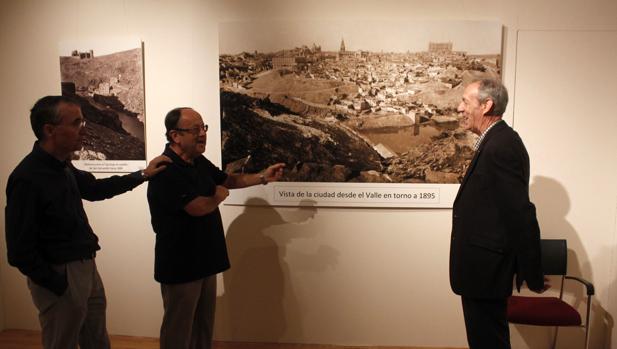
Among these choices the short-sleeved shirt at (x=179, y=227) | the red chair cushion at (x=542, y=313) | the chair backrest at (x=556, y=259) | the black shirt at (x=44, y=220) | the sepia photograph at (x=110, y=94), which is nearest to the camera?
the black shirt at (x=44, y=220)

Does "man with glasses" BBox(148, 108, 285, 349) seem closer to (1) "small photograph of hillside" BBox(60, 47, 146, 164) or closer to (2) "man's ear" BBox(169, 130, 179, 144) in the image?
(2) "man's ear" BBox(169, 130, 179, 144)

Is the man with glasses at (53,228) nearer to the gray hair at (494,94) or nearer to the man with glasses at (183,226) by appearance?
the man with glasses at (183,226)

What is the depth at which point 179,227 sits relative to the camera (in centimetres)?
205

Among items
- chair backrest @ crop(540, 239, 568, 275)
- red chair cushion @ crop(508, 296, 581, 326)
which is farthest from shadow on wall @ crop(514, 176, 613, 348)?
red chair cushion @ crop(508, 296, 581, 326)

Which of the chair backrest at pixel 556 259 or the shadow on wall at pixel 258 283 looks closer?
the chair backrest at pixel 556 259

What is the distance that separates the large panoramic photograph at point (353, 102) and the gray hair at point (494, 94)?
663 millimetres

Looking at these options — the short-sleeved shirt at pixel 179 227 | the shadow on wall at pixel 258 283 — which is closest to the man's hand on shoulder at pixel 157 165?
the short-sleeved shirt at pixel 179 227

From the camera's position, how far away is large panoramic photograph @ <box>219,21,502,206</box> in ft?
8.44

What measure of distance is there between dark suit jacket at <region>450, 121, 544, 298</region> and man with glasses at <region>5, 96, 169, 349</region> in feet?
5.93

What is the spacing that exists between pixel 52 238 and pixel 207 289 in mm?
865

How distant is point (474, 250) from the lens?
1.86 meters

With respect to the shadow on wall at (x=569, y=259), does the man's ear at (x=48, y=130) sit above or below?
above

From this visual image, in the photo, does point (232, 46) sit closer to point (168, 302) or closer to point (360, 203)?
point (360, 203)

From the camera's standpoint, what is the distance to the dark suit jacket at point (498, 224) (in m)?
1.76
